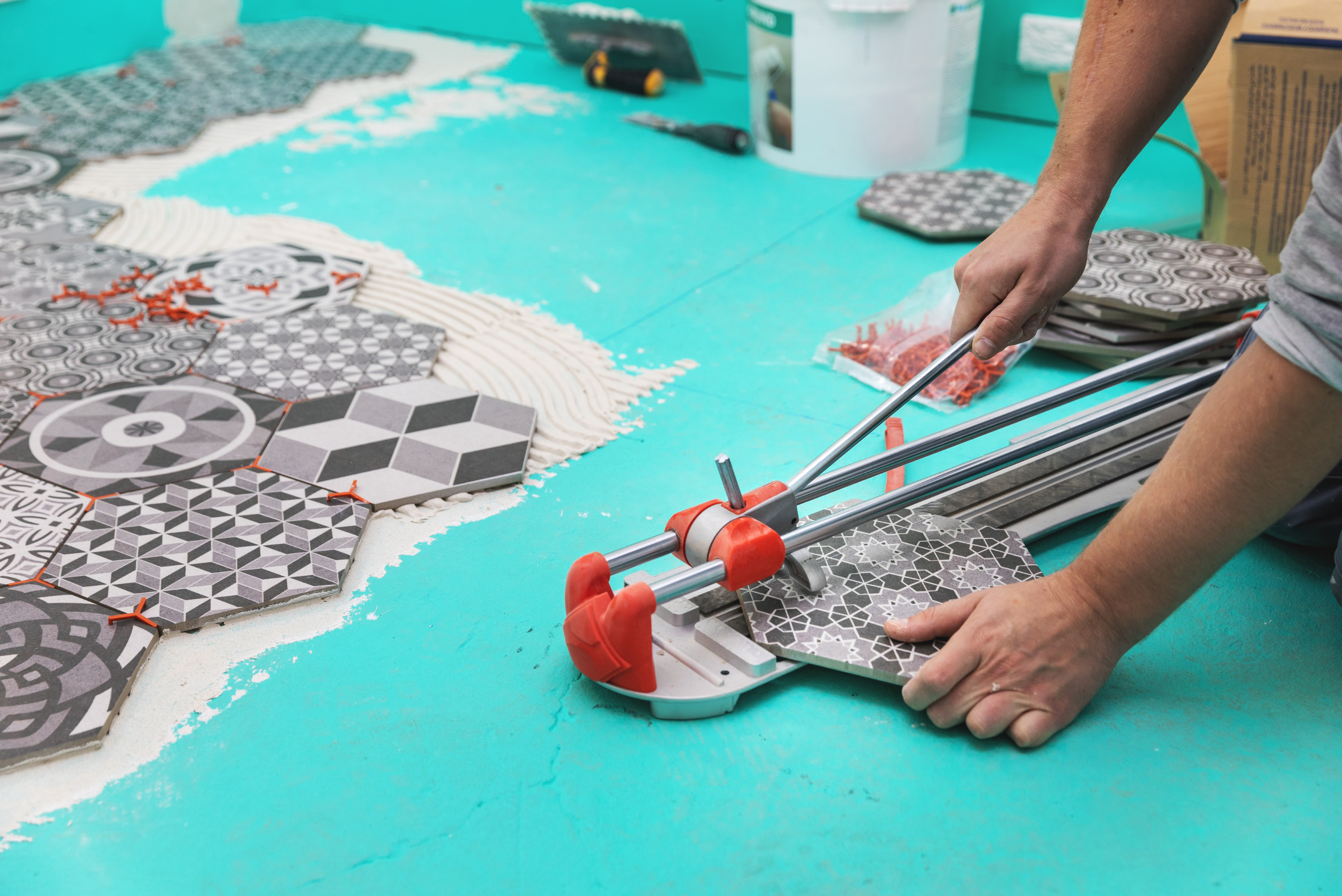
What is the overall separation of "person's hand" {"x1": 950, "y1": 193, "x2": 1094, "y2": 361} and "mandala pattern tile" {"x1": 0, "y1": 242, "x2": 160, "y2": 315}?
1.85 meters

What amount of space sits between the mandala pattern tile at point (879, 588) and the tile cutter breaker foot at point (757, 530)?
4 centimetres

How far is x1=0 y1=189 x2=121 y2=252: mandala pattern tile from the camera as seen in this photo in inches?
93.3

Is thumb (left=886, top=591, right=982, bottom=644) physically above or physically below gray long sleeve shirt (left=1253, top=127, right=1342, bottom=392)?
below

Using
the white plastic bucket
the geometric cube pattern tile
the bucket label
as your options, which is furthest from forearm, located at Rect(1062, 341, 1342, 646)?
the bucket label

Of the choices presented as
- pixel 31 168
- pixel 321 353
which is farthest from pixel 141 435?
pixel 31 168

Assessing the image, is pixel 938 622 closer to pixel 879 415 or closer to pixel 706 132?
pixel 879 415

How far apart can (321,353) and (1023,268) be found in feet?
4.19

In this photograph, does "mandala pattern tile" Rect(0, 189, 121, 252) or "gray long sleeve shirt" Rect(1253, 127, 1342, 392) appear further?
"mandala pattern tile" Rect(0, 189, 121, 252)

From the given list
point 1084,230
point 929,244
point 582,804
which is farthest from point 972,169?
point 582,804

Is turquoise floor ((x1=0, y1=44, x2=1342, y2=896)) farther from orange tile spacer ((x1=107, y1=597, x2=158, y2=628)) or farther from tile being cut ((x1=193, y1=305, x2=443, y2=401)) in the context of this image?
tile being cut ((x1=193, y1=305, x2=443, y2=401))

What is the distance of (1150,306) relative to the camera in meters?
1.70

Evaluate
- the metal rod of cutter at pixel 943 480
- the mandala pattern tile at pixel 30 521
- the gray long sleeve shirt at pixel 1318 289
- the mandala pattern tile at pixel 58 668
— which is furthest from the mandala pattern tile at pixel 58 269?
the gray long sleeve shirt at pixel 1318 289

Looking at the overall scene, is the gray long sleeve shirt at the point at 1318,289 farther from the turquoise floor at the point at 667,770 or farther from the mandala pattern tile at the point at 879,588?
the mandala pattern tile at the point at 879,588

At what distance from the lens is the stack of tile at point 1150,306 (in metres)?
1.71
